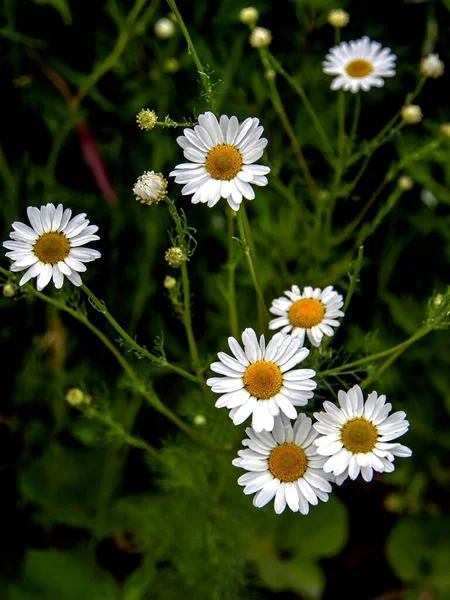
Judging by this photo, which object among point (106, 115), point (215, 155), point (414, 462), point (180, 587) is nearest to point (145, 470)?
point (180, 587)

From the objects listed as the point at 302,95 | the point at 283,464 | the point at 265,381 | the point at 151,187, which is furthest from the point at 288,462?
the point at 302,95

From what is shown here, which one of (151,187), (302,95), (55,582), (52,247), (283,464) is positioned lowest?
(55,582)

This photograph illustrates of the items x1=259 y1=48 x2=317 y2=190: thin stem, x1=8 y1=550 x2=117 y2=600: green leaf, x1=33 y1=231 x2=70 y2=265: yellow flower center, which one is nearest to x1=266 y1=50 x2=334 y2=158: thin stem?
x1=259 y1=48 x2=317 y2=190: thin stem

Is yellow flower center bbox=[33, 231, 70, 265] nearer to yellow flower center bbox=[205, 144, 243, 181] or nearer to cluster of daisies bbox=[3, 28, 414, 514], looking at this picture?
cluster of daisies bbox=[3, 28, 414, 514]

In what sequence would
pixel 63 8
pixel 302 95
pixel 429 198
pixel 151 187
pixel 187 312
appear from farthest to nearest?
1. pixel 429 198
2. pixel 63 8
3. pixel 302 95
4. pixel 187 312
5. pixel 151 187

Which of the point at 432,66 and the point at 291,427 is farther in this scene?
the point at 432,66

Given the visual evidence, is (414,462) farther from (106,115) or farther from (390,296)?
(106,115)

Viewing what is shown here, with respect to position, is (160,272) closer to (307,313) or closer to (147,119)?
(307,313)

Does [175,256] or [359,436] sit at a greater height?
[175,256]

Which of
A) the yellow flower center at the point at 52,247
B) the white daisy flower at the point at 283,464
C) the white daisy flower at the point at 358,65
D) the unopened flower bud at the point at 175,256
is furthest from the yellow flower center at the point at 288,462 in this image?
the white daisy flower at the point at 358,65

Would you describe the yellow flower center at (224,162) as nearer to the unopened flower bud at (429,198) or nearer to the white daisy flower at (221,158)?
the white daisy flower at (221,158)
